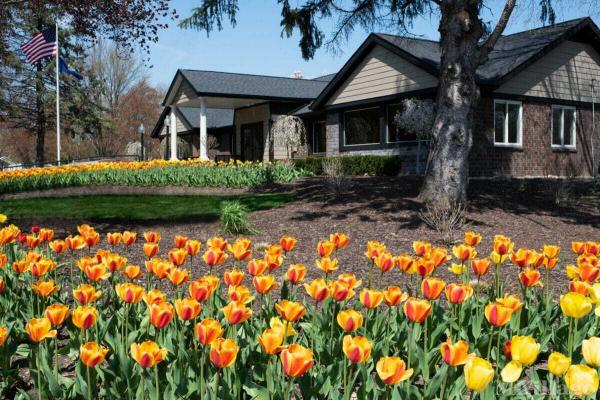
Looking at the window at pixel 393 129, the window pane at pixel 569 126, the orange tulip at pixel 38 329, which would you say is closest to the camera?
the orange tulip at pixel 38 329

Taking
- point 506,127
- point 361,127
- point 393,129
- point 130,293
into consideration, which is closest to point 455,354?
point 130,293

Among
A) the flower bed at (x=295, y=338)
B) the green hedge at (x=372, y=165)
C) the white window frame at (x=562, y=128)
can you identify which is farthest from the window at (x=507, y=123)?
the flower bed at (x=295, y=338)

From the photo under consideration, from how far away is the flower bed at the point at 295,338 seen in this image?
1.88 metres

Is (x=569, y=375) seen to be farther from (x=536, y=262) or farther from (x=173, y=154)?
(x=173, y=154)

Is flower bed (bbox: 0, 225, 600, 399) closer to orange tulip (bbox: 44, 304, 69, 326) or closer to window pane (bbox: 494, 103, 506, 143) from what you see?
orange tulip (bbox: 44, 304, 69, 326)

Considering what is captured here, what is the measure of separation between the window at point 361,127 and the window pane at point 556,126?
6347 millimetres

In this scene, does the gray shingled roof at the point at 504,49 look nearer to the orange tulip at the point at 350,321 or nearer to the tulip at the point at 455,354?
the orange tulip at the point at 350,321

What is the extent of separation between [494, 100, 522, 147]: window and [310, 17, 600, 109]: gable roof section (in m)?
1.09

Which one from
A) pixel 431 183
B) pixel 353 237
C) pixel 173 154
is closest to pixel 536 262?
pixel 353 237

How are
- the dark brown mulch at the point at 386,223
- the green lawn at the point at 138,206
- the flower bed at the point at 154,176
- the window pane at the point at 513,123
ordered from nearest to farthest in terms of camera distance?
the dark brown mulch at the point at 386,223 < the green lawn at the point at 138,206 < the flower bed at the point at 154,176 < the window pane at the point at 513,123

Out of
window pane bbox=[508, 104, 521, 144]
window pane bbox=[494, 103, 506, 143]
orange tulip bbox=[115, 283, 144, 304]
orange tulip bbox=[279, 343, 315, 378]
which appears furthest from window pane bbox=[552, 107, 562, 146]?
orange tulip bbox=[279, 343, 315, 378]

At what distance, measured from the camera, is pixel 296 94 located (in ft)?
94.8

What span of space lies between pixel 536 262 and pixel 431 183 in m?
6.80

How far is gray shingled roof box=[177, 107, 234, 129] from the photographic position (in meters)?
35.1
